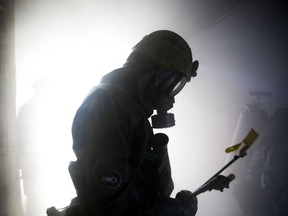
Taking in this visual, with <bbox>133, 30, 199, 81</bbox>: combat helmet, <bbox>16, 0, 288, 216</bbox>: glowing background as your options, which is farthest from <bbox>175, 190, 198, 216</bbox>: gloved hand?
<bbox>16, 0, 288, 216</bbox>: glowing background

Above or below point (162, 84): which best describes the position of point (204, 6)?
above

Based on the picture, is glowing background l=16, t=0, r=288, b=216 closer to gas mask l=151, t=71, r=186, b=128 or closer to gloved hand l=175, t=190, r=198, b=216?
gas mask l=151, t=71, r=186, b=128

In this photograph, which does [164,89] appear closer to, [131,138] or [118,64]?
[131,138]

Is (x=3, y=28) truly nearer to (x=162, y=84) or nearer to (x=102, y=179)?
(x=162, y=84)

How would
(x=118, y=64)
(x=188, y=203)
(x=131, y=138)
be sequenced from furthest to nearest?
(x=118, y=64) < (x=188, y=203) < (x=131, y=138)

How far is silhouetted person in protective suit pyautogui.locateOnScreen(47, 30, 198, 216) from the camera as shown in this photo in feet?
2.89

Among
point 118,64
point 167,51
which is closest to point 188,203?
point 167,51

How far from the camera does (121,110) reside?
1.00m

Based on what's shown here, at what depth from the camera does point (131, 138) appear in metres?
1.05

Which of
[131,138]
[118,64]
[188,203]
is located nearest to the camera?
[131,138]

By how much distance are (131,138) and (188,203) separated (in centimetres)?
48

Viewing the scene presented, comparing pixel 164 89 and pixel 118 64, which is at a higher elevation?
pixel 118 64

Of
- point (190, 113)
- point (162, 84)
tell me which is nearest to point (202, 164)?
point (190, 113)

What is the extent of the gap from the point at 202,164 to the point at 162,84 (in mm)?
4080
